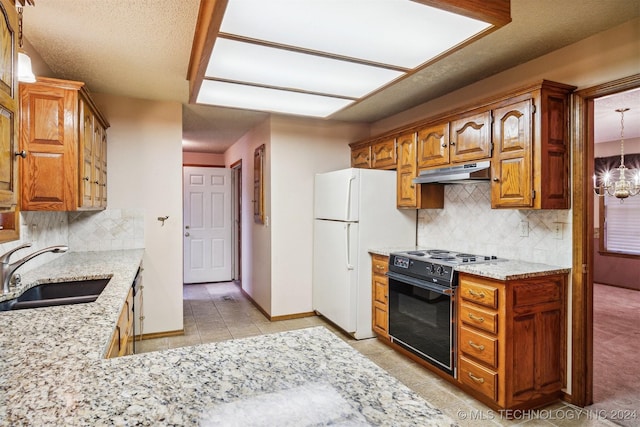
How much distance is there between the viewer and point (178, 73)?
10.1 ft

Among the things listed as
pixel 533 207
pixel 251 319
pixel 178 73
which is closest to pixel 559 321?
pixel 533 207

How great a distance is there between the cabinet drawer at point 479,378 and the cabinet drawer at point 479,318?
28 centimetres

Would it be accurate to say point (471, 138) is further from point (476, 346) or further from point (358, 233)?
point (476, 346)

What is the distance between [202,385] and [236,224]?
232 inches

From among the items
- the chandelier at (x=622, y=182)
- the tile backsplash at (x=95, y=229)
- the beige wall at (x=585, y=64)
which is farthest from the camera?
the chandelier at (x=622, y=182)

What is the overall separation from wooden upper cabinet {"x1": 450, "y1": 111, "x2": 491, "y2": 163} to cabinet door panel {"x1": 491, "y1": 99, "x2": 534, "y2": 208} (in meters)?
0.08

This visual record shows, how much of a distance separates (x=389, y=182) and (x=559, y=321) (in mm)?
1916

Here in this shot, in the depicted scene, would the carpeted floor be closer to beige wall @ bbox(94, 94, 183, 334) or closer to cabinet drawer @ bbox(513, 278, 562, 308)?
cabinet drawer @ bbox(513, 278, 562, 308)

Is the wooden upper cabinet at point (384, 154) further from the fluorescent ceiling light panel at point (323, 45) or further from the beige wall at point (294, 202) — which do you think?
the fluorescent ceiling light panel at point (323, 45)

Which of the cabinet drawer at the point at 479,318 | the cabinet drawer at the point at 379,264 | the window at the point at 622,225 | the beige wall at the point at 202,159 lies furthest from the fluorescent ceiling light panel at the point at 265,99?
the window at the point at 622,225

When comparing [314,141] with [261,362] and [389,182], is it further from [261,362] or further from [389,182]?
[261,362]

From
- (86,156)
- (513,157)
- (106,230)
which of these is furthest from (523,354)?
(106,230)

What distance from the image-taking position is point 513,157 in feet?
8.46

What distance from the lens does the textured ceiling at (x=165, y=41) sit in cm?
209
